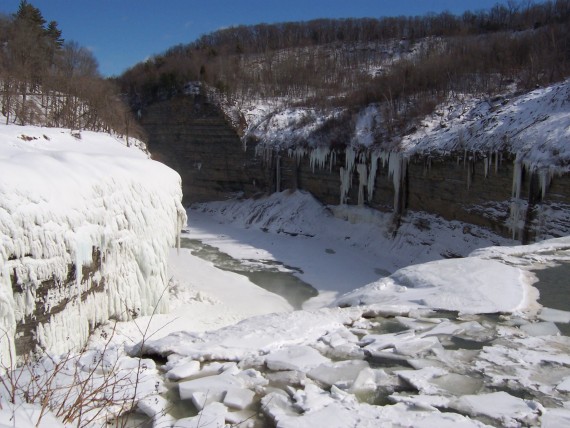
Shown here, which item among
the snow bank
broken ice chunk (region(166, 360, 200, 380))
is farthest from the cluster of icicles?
broken ice chunk (region(166, 360, 200, 380))

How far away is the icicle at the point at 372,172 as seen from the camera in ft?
67.9

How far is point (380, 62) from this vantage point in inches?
1609

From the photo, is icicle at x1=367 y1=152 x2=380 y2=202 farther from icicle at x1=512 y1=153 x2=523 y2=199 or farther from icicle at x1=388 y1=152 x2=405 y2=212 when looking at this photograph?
icicle at x1=512 y1=153 x2=523 y2=199

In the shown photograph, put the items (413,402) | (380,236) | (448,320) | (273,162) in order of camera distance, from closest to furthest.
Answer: (413,402) < (448,320) < (380,236) < (273,162)

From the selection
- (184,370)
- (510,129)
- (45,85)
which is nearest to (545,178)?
(510,129)

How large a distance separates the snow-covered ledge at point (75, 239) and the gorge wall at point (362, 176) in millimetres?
9534

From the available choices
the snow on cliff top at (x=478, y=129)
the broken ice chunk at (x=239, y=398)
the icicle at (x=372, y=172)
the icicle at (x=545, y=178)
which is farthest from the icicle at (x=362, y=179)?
the broken ice chunk at (x=239, y=398)

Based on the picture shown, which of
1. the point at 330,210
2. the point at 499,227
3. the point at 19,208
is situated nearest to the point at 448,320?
the point at 19,208

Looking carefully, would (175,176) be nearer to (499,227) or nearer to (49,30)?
(499,227)

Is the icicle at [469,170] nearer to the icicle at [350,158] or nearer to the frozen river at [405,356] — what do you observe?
the icicle at [350,158]

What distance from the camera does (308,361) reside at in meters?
4.34

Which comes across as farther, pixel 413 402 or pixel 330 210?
pixel 330 210

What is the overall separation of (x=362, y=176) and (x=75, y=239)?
1456 centimetres

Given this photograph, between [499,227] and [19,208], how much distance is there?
13.0 metres
